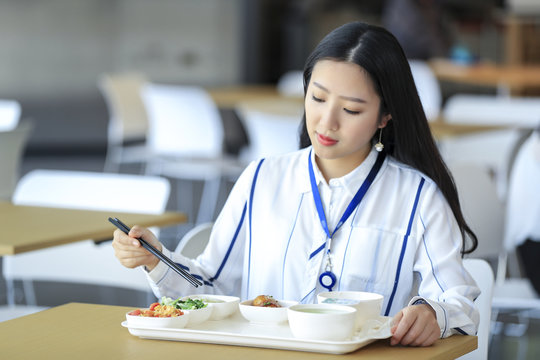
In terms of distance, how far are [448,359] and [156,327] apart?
450 millimetres

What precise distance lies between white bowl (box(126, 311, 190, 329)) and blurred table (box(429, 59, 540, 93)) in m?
5.74

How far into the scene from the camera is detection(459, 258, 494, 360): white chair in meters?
1.88

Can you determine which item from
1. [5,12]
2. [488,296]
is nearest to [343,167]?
[488,296]

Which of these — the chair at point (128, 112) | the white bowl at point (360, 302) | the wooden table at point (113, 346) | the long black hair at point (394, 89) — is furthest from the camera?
the chair at point (128, 112)

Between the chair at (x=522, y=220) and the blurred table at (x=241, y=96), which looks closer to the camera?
the chair at (x=522, y=220)

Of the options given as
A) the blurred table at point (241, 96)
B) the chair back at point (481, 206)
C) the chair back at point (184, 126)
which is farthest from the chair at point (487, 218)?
the blurred table at point (241, 96)

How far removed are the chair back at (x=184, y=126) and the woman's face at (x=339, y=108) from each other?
4.11 metres

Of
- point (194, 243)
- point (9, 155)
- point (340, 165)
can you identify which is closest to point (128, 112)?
point (9, 155)

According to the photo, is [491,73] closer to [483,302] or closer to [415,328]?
[483,302]

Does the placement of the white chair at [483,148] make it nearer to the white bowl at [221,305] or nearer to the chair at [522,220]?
the chair at [522,220]

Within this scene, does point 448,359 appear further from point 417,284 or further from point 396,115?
point 396,115

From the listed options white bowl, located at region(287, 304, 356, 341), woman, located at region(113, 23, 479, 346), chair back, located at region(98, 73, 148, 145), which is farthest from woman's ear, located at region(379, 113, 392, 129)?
chair back, located at region(98, 73, 148, 145)

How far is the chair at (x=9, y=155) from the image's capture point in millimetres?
3754

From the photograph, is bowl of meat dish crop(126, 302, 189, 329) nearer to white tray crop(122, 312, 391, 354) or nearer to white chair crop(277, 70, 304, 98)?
white tray crop(122, 312, 391, 354)
